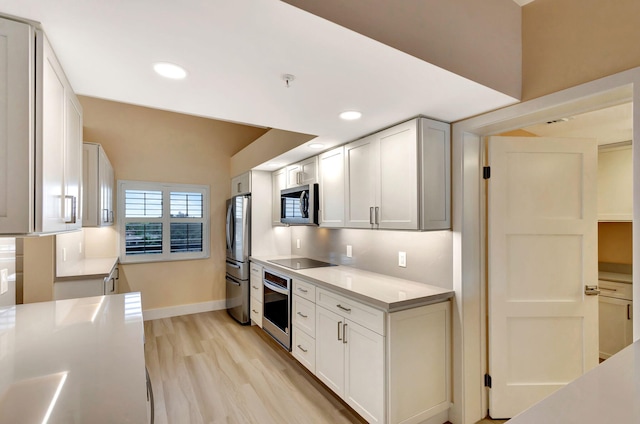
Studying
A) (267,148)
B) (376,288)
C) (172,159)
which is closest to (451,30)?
(376,288)

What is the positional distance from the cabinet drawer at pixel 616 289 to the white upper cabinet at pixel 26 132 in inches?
169

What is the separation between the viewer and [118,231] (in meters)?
4.25

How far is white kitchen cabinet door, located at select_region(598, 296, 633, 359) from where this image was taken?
2.81 metres

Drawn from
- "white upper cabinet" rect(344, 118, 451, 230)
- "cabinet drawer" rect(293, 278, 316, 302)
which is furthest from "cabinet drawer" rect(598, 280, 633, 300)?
"cabinet drawer" rect(293, 278, 316, 302)

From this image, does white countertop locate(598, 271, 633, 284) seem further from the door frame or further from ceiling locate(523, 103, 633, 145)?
the door frame

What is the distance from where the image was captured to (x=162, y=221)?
4.59 meters

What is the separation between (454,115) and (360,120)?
64 centimetres

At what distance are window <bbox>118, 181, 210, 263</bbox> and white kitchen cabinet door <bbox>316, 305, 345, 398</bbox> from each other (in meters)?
2.94

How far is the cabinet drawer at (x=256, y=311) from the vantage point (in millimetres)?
3817

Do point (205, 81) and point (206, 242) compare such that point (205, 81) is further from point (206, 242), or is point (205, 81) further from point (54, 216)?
point (206, 242)

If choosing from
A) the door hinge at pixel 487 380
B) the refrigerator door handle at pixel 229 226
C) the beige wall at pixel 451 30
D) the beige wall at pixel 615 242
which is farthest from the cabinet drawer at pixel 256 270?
the beige wall at pixel 615 242

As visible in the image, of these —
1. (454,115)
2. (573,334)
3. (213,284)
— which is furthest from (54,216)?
(213,284)

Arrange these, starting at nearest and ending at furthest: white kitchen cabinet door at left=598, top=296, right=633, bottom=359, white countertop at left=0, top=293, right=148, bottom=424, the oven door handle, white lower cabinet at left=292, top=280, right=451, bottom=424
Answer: white countertop at left=0, top=293, right=148, bottom=424, white lower cabinet at left=292, top=280, right=451, bottom=424, white kitchen cabinet door at left=598, top=296, right=633, bottom=359, the oven door handle

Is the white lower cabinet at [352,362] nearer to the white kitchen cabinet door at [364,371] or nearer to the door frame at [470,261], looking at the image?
the white kitchen cabinet door at [364,371]
